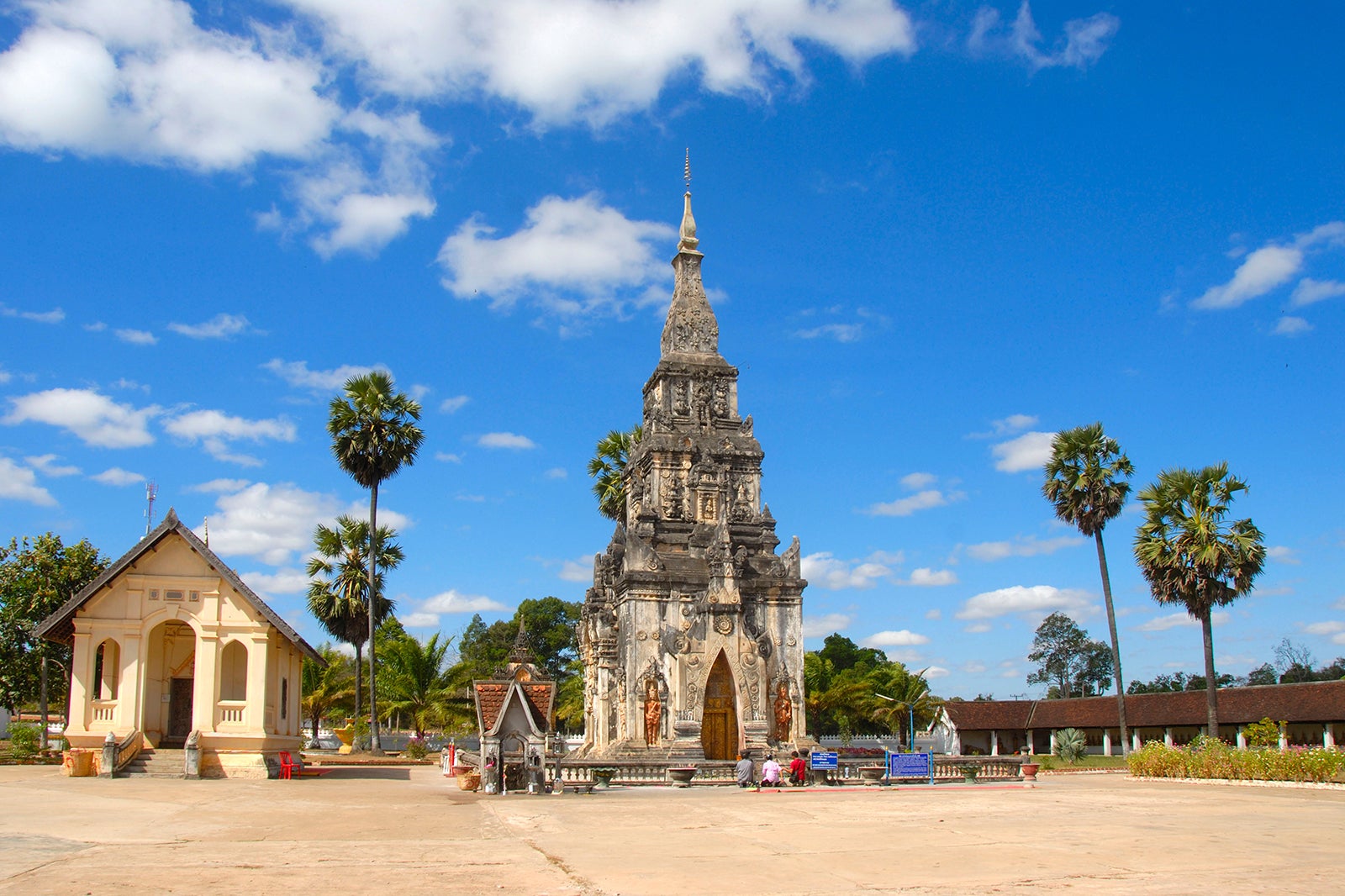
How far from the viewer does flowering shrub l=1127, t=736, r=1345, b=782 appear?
2678 centimetres

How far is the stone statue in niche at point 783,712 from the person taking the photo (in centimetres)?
3253

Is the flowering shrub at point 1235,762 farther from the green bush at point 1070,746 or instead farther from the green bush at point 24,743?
the green bush at point 24,743

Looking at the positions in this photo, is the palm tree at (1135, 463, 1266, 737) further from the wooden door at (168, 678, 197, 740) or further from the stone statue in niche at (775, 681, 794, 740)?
the wooden door at (168, 678, 197, 740)

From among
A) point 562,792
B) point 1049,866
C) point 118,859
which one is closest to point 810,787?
point 562,792

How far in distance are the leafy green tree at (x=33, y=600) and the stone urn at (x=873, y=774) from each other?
83.5 feet

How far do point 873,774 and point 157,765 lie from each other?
18057mm

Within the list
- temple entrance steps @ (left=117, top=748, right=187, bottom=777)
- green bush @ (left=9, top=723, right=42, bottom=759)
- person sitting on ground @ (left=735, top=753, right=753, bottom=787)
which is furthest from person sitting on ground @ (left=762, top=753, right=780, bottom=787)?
green bush @ (left=9, top=723, right=42, bottom=759)

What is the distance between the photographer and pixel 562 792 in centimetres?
2452

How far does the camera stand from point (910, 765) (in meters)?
28.0

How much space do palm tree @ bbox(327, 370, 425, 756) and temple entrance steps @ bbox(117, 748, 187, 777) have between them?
48.7ft

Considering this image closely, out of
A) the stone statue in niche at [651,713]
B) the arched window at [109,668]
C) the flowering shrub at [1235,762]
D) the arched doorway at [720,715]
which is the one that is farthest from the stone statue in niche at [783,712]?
the arched window at [109,668]

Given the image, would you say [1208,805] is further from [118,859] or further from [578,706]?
[578,706]

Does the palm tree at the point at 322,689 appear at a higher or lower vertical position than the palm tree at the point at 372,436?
lower

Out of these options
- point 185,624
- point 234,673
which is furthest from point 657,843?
point 234,673
